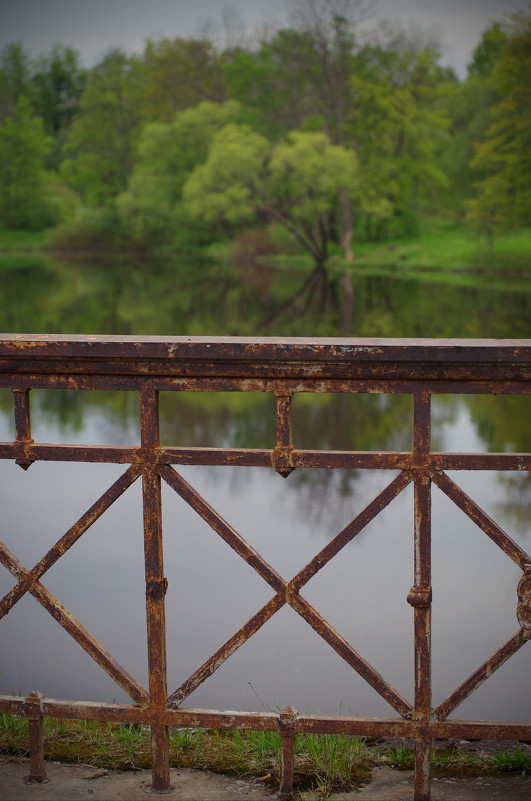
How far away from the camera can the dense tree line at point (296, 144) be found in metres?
55.2

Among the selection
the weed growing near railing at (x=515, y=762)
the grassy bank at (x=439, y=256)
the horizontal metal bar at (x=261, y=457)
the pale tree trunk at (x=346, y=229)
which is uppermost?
the pale tree trunk at (x=346, y=229)

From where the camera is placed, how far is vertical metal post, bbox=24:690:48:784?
2550 millimetres

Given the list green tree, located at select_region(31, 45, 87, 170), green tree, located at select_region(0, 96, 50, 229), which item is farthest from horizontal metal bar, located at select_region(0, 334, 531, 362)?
green tree, located at select_region(31, 45, 87, 170)

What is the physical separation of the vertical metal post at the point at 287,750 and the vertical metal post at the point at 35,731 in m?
0.63

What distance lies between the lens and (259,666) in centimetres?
563

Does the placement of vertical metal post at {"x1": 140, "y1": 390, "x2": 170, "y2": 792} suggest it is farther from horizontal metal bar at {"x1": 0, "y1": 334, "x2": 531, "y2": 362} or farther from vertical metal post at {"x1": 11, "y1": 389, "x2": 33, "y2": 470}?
vertical metal post at {"x1": 11, "y1": 389, "x2": 33, "y2": 470}

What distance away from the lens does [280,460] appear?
2.36 meters

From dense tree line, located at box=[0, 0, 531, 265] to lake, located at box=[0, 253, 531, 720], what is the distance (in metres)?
34.8

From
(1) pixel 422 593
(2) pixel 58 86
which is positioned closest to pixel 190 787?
(1) pixel 422 593

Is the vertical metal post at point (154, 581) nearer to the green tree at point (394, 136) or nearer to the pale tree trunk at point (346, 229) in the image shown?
the green tree at point (394, 136)

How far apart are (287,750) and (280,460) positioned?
2.46 feet

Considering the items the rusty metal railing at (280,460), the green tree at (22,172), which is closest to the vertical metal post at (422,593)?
the rusty metal railing at (280,460)

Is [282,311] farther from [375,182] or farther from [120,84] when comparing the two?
[120,84]

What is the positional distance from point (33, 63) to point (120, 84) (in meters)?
19.6
